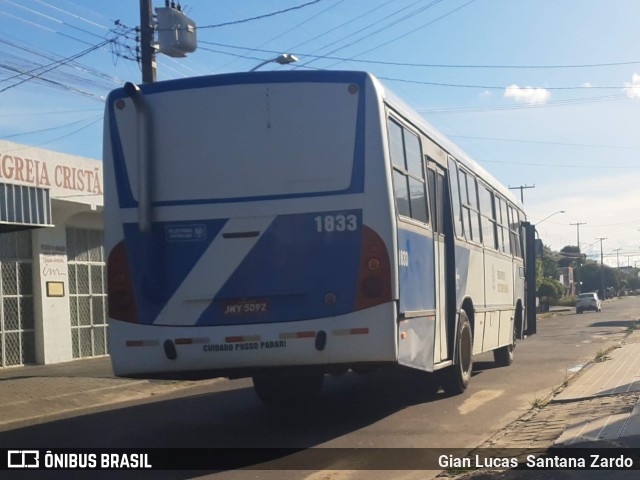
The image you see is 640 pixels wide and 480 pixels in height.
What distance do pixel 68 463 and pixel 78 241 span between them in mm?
14690

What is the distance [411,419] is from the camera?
10.4 meters

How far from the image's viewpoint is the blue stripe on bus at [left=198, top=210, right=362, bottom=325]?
26.9 feet

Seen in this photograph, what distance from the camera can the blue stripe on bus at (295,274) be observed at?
8.19 m

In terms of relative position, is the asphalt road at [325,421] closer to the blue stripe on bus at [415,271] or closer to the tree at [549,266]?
the blue stripe on bus at [415,271]

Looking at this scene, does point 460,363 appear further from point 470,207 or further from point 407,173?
point 407,173

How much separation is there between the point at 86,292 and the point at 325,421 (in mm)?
13571

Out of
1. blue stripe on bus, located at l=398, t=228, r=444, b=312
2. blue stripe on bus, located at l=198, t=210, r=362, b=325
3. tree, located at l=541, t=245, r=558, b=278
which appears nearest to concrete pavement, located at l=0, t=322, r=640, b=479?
blue stripe on bus, located at l=398, t=228, r=444, b=312

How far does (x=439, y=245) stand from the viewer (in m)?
10.7

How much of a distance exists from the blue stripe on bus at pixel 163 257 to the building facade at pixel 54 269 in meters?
10.9

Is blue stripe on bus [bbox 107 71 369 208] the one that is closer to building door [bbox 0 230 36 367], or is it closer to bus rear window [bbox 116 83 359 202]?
bus rear window [bbox 116 83 359 202]

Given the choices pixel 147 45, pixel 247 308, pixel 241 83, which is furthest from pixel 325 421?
pixel 147 45

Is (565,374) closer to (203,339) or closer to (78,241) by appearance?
(203,339)

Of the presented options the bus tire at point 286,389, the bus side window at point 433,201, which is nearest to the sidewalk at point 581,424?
the bus side window at point 433,201

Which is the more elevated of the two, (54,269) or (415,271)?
(54,269)
